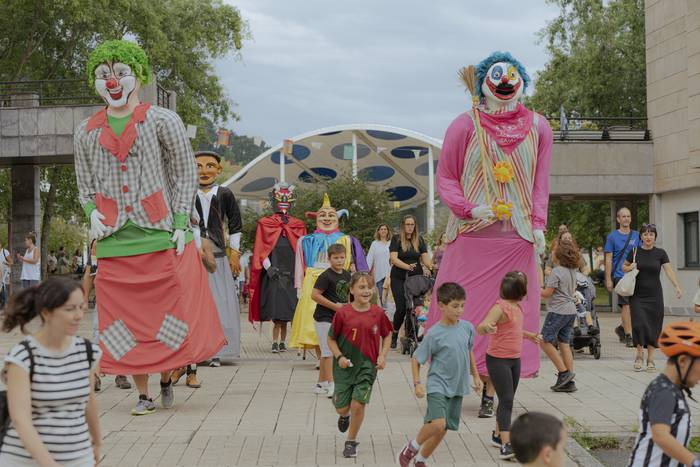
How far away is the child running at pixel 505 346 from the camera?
7.30 metres

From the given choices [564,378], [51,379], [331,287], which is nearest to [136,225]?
[331,287]

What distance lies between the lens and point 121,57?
916cm

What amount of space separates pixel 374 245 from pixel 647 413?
12039 millimetres

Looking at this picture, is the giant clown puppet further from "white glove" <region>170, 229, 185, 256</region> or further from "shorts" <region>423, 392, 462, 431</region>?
"white glove" <region>170, 229, 185, 256</region>

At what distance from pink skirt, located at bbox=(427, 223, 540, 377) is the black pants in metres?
1.37

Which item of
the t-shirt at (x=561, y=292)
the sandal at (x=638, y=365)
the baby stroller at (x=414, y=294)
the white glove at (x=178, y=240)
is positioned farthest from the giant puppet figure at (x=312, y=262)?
the sandal at (x=638, y=365)

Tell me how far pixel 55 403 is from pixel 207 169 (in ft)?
26.3

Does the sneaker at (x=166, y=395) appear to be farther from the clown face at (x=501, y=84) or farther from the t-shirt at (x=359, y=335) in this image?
the clown face at (x=501, y=84)

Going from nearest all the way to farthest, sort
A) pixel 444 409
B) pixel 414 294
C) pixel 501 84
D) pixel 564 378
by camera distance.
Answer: pixel 444 409 → pixel 501 84 → pixel 564 378 → pixel 414 294

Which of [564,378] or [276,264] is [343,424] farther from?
[276,264]

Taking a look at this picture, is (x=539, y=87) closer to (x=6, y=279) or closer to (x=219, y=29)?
(x=219, y=29)

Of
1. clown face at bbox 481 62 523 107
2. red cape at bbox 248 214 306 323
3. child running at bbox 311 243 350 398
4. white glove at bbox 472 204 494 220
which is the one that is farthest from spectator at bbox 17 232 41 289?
white glove at bbox 472 204 494 220

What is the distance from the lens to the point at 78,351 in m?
4.45

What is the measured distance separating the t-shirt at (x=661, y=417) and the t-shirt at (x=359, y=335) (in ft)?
10.3
